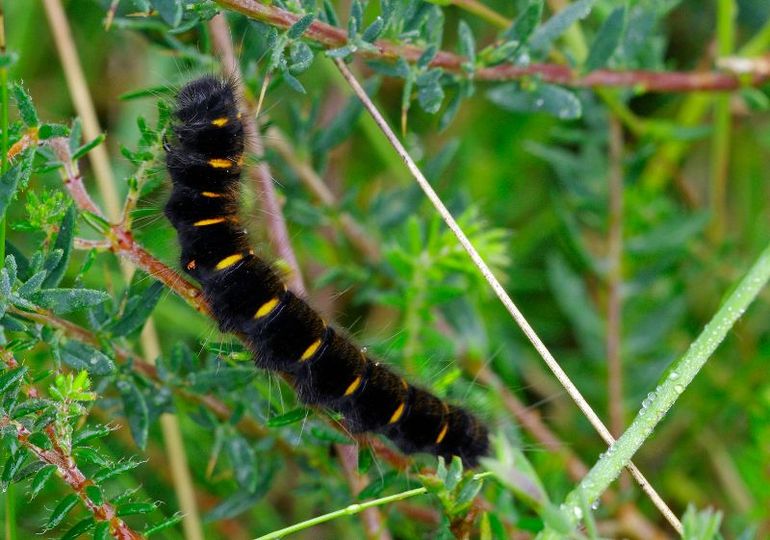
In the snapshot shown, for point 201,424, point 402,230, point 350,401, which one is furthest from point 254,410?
point 402,230

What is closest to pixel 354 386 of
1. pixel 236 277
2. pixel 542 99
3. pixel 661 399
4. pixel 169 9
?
pixel 236 277

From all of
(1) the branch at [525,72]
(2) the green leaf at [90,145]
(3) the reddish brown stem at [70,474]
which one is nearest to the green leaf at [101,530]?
(3) the reddish brown stem at [70,474]

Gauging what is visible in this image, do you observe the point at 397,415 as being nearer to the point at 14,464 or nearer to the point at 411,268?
the point at 411,268

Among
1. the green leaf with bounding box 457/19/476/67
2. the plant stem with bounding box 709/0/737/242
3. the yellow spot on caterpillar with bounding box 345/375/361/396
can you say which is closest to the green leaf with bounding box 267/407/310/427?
the yellow spot on caterpillar with bounding box 345/375/361/396

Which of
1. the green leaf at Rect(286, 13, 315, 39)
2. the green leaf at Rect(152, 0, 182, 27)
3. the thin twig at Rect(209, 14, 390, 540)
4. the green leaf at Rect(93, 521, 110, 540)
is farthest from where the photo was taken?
the thin twig at Rect(209, 14, 390, 540)

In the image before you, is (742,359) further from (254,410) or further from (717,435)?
(254,410)

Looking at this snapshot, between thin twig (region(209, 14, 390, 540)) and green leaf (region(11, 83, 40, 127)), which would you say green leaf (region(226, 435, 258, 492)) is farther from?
green leaf (region(11, 83, 40, 127))

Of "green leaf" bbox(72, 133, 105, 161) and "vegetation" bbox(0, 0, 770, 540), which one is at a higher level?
"green leaf" bbox(72, 133, 105, 161)
